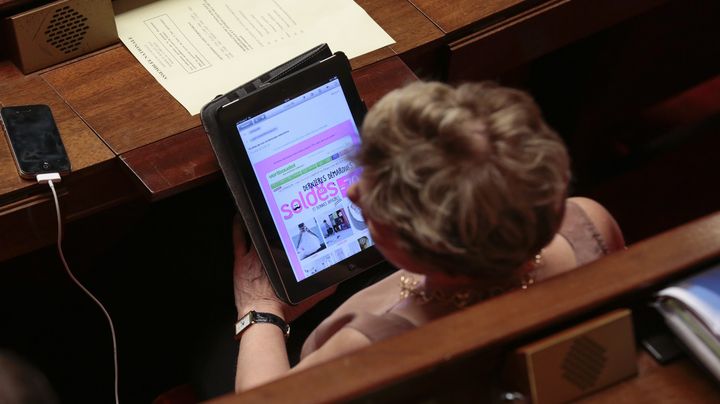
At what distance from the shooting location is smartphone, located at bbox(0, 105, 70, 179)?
1.31 m

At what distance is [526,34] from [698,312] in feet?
→ 2.47

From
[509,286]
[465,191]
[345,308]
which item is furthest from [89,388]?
[465,191]

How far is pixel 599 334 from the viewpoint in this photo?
0.96 meters

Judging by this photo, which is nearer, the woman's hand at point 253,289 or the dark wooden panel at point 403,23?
the woman's hand at point 253,289

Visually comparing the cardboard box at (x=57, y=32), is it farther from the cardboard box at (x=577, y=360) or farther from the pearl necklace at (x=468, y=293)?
the cardboard box at (x=577, y=360)

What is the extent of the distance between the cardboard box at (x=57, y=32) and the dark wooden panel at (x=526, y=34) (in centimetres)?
55

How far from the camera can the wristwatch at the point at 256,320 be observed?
133 cm

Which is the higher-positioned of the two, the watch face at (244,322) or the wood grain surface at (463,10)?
the wood grain surface at (463,10)

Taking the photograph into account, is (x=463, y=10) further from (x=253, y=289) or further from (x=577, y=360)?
(x=577, y=360)

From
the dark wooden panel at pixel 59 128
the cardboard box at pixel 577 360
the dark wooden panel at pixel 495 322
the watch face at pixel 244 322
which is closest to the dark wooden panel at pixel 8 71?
the dark wooden panel at pixel 59 128

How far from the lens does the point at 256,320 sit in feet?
4.38

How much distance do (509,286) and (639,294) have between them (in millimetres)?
134

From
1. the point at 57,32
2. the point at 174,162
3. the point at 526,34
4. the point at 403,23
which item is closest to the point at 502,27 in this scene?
the point at 526,34

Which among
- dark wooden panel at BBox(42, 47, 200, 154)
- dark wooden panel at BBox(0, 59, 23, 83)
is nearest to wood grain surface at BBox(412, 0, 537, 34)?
dark wooden panel at BBox(42, 47, 200, 154)
